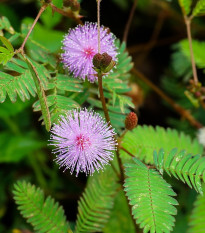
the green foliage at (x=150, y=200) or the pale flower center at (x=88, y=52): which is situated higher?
the pale flower center at (x=88, y=52)

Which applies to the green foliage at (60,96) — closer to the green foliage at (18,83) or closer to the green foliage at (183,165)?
the green foliage at (18,83)

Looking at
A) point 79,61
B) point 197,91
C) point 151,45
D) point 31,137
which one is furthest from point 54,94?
point 151,45

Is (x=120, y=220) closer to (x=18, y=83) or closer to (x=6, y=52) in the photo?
(x=18, y=83)

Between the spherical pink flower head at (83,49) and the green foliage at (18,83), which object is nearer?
the green foliage at (18,83)

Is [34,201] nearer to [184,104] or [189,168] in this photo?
[189,168]

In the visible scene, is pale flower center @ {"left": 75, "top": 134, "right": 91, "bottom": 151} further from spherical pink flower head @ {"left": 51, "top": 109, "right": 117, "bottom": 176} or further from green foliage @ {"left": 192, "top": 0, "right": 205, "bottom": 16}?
green foliage @ {"left": 192, "top": 0, "right": 205, "bottom": 16}

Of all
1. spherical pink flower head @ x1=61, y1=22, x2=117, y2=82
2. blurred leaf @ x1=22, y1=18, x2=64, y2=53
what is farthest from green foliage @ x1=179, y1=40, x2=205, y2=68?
spherical pink flower head @ x1=61, y1=22, x2=117, y2=82

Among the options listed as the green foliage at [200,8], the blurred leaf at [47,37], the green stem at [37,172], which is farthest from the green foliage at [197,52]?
the green stem at [37,172]
